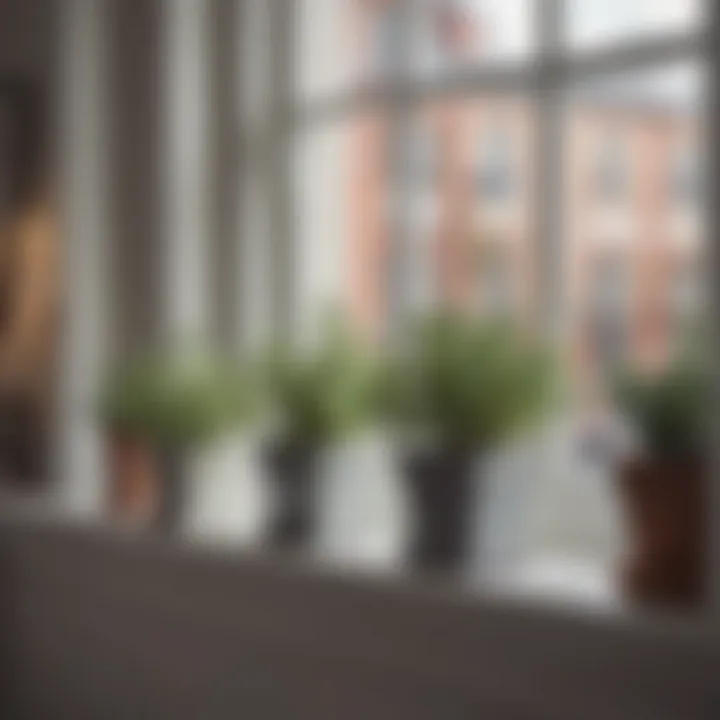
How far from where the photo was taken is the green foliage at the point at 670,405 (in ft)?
4.79

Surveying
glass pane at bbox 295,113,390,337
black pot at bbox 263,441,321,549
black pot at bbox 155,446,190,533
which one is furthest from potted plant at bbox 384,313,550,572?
black pot at bbox 155,446,190,533

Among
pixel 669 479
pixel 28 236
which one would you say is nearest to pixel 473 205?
pixel 669 479

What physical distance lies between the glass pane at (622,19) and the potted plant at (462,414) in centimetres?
38

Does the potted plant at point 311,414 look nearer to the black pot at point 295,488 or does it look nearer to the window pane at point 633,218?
the black pot at point 295,488

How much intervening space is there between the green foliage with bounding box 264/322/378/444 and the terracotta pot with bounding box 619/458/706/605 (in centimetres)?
46

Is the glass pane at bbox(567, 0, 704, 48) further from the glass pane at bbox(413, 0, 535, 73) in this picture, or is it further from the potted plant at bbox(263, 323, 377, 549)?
the potted plant at bbox(263, 323, 377, 549)

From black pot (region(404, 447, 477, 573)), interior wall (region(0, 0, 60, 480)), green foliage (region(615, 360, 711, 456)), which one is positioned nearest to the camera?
green foliage (region(615, 360, 711, 456))

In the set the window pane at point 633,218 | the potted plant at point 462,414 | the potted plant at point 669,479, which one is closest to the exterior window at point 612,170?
the window pane at point 633,218

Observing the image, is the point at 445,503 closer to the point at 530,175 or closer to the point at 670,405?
the point at 670,405

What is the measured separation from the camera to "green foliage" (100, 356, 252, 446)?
2012mm

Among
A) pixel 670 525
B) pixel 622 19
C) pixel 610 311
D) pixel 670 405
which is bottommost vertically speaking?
pixel 670 525

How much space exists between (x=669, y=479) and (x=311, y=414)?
0.53m

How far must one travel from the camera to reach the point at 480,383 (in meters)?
1.64

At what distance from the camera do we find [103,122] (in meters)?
2.21
